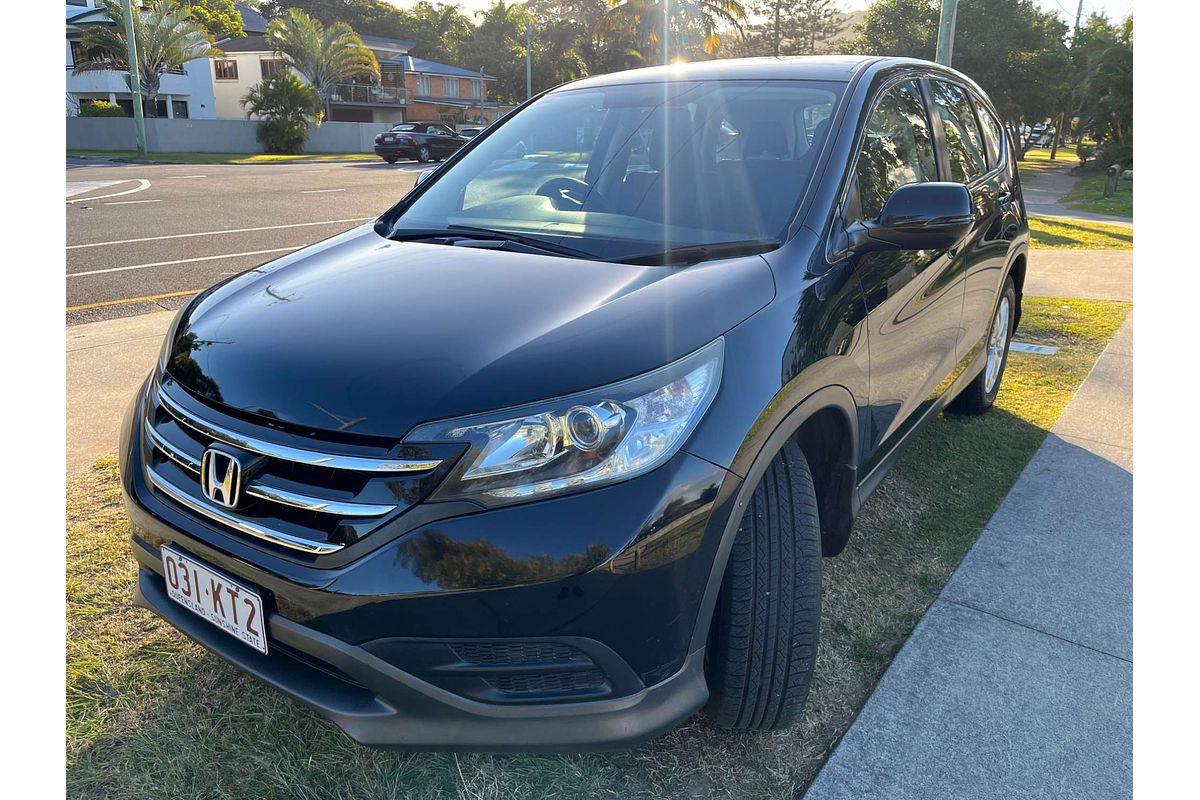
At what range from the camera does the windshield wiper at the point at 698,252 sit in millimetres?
2303

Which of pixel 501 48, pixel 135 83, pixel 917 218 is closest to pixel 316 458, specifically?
pixel 917 218

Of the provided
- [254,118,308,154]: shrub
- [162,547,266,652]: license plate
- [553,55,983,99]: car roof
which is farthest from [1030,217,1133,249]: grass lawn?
[254,118,308,154]: shrub

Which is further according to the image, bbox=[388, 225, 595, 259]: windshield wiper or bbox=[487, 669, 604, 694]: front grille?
bbox=[388, 225, 595, 259]: windshield wiper

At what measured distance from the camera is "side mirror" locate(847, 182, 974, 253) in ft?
8.21

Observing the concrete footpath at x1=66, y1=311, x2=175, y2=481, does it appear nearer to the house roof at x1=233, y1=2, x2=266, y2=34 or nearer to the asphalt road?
the asphalt road

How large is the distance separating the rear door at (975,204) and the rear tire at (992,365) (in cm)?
34

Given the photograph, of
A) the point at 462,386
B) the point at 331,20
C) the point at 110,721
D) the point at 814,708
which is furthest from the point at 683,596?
the point at 331,20

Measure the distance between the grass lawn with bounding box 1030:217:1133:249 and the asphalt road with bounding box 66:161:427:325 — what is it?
920 cm

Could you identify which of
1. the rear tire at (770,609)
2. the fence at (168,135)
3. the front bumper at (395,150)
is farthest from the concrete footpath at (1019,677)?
the fence at (168,135)

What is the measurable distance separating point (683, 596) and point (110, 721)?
5.32 ft

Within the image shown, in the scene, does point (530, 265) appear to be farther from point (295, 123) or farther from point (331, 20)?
point (331, 20)

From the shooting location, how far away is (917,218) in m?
2.51

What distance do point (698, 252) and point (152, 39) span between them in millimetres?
37989

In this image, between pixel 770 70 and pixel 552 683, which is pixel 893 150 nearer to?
pixel 770 70
